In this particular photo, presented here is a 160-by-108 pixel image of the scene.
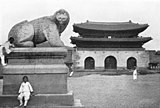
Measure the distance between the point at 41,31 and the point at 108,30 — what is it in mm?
36775

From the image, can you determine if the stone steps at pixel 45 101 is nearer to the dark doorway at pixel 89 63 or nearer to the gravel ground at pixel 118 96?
the gravel ground at pixel 118 96

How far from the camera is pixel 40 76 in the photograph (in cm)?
597

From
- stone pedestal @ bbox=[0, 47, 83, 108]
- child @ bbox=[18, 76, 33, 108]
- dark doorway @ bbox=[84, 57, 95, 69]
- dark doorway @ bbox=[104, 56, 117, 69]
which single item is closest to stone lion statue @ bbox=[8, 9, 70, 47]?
stone pedestal @ bbox=[0, 47, 83, 108]

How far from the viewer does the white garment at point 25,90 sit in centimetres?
564

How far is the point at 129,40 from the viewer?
41156 mm

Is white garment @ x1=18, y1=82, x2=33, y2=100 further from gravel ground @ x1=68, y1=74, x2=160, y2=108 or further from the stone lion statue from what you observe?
gravel ground @ x1=68, y1=74, x2=160, y2=108

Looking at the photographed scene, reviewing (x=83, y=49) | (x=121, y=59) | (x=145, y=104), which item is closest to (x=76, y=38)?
(x=83, y=49)

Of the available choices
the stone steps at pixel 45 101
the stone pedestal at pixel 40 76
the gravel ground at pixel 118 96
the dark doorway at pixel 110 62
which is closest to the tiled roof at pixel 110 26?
the dark doorway at pixel 110 62

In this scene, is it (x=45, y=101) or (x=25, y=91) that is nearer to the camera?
(x=25, y=91)

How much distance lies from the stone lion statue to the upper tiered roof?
118ft

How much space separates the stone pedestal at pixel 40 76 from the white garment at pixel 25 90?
0.57ft

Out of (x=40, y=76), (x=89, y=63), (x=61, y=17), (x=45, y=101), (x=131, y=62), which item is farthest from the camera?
(x=131, y=62)

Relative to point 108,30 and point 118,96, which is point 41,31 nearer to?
point 118,96

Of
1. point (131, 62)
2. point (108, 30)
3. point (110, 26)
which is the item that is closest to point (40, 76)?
point (108, 30)
